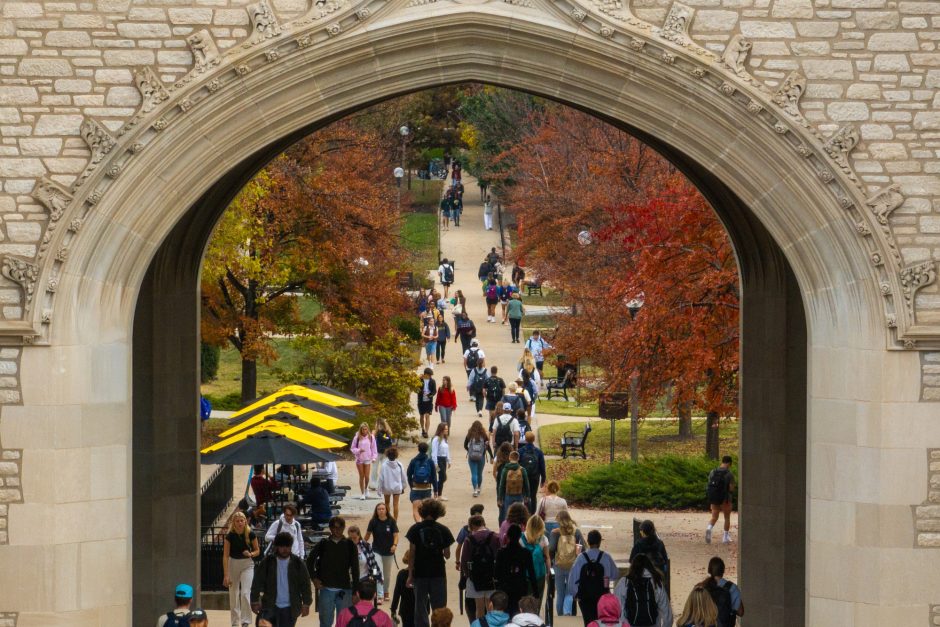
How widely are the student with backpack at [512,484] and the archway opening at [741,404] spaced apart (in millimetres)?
3667

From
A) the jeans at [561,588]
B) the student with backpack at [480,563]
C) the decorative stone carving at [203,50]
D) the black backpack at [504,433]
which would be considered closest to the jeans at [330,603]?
the student with backpack at [480,563]

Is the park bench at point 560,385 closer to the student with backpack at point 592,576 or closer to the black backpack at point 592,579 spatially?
the student with backpack at point 592,576

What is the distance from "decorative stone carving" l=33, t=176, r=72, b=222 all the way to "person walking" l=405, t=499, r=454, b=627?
446 centimetres

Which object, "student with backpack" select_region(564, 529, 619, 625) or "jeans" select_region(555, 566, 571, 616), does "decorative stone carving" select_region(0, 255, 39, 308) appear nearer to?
"student with backpack" select_region(564, 529, 619, 625)

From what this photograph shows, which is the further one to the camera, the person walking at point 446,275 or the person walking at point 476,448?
the person walking at point 446,275

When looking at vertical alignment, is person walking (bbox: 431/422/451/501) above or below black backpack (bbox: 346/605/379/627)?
above

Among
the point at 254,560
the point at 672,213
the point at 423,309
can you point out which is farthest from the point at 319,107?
the point at 423,309

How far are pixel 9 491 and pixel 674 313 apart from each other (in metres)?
11.0

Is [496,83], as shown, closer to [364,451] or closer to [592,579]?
[592,579]

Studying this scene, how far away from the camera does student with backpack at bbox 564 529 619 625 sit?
1639cm

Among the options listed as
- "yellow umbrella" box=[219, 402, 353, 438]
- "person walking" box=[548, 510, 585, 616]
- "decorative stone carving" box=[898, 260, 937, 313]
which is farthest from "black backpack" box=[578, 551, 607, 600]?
"yellow umbrella" box=[219, 402, 353, 438]

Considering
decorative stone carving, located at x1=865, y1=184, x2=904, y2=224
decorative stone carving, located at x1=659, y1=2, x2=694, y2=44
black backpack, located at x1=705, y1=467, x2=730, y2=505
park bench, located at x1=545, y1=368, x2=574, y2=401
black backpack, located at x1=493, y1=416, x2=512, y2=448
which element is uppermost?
decorative stone carving, located at x1=659, y1=2, x2=694, y2=44

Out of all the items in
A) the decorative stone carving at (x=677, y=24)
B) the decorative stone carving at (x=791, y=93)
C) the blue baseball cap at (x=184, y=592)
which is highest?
the decorative stone carving at (x=677, y=24)

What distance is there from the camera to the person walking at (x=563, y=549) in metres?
18.4
